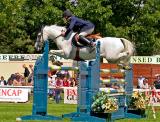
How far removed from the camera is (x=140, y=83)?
105 feet

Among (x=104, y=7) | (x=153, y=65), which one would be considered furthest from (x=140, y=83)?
(x=104, y=7)

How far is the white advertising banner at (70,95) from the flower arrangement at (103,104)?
489 inches

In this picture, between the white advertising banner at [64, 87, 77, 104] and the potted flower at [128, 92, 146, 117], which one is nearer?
the potted flower at [128, 92, 146, 117]

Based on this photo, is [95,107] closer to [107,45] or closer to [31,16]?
[107,45]

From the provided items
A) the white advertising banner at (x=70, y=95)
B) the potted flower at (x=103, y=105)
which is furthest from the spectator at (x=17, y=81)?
the potted flower at (x=103, y=105)

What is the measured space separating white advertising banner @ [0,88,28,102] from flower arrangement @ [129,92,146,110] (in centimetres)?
1033

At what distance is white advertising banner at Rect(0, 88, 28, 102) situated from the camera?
28.2 m

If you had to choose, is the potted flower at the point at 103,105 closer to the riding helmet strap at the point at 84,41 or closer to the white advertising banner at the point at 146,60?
the riding helmet strap at the point at 84,41

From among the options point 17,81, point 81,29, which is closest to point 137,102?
point 81,29

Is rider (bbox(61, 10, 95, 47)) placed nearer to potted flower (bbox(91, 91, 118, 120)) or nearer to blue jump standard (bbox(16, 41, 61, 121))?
blue jump standard (bbox(16, 41, 61, 121))

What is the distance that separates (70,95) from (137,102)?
10164 millimetres

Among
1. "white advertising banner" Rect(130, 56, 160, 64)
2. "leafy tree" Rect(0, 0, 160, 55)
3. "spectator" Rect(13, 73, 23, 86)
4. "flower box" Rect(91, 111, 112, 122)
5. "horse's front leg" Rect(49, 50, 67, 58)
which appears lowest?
"flower box" Rect(91, 111, 112, 122)

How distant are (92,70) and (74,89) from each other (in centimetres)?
1238

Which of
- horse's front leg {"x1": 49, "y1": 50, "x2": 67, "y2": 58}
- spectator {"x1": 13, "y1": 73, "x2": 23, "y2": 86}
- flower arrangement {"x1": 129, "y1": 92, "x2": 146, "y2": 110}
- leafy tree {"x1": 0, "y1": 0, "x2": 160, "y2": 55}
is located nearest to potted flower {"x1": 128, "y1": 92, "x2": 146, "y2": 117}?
flower arrangement {"x1": 129, "y1": 92, "x2": 146, "y2": 110}
